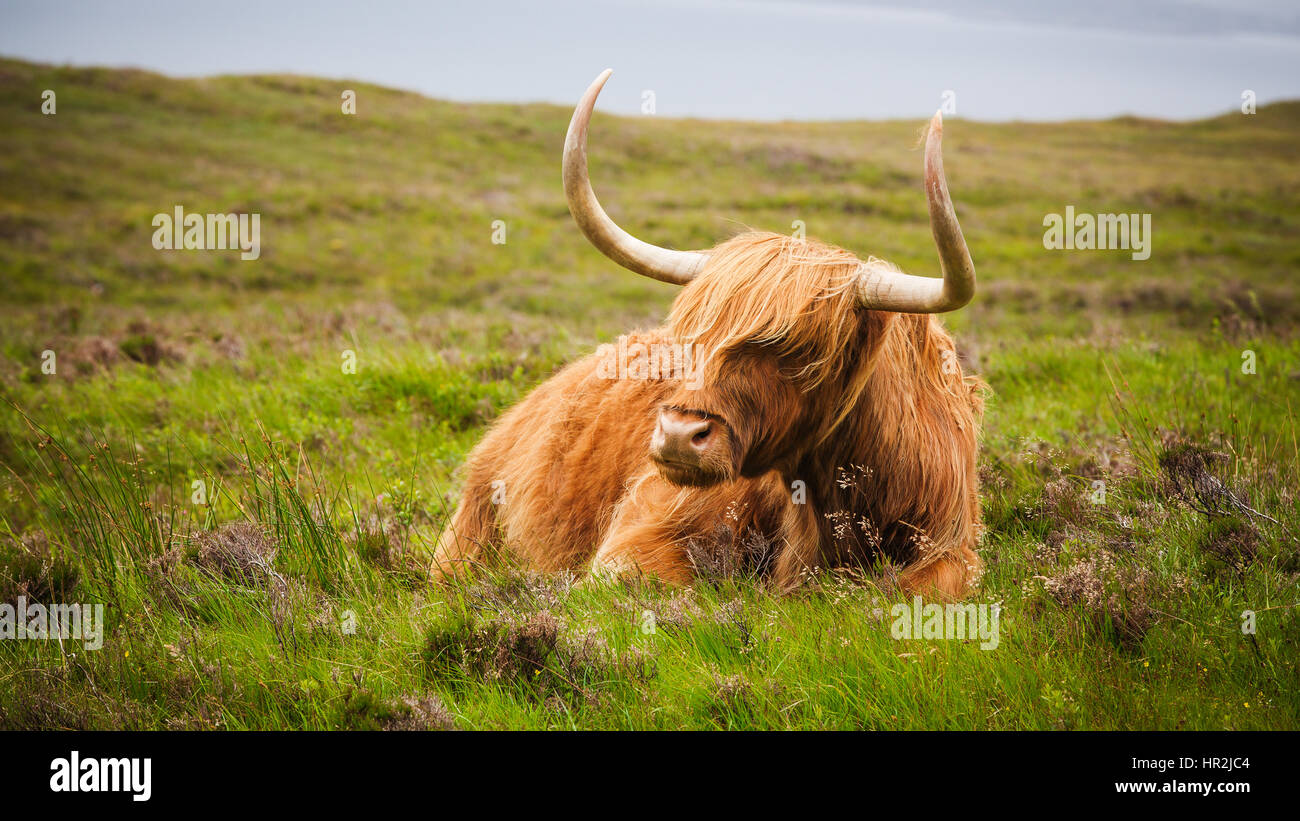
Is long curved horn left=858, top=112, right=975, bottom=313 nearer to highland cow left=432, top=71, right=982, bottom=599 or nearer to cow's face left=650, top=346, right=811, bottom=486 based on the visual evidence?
highland cow left=432, top=71, right=982, bottom=599

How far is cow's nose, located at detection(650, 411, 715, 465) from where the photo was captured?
2.97 meters

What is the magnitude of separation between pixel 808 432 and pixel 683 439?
601mm

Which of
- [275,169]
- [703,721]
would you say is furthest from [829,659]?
[275,169]

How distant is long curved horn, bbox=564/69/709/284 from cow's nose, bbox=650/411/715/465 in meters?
0.75

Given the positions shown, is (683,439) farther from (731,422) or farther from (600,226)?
(600,226)

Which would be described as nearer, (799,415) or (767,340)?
(767,340)

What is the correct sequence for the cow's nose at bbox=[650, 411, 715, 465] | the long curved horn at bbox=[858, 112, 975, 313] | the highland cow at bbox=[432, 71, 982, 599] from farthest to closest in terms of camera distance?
1. the highland cow at bbox=[432, 71, 982, 599]
2. the cow's nose at bbox=[650, 411, 715, 465]
3. the long curved horn at bbox=[858, 112, 975, 313]

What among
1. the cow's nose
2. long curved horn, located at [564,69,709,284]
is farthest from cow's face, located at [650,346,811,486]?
long curved horn, located at [564,69,709,284]

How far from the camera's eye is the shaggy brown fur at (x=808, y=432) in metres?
3.18

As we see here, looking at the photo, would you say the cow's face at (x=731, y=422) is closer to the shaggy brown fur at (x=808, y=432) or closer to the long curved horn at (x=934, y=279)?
the shaggy brown fur at (x=808, y=432)

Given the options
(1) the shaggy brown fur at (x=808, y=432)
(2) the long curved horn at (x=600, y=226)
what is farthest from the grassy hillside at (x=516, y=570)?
(2) the long curved horn at (x=600, y=226)

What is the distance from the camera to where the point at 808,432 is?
11.0 ft

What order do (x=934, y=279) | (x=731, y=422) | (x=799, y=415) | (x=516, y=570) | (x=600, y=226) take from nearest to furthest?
(x=934, y=279)
(x=731, y=422)
(x=799, y=415)
(x=600, y=226)
(x=516, y=570)

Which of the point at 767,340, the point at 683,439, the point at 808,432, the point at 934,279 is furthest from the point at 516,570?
the point at 934,279
